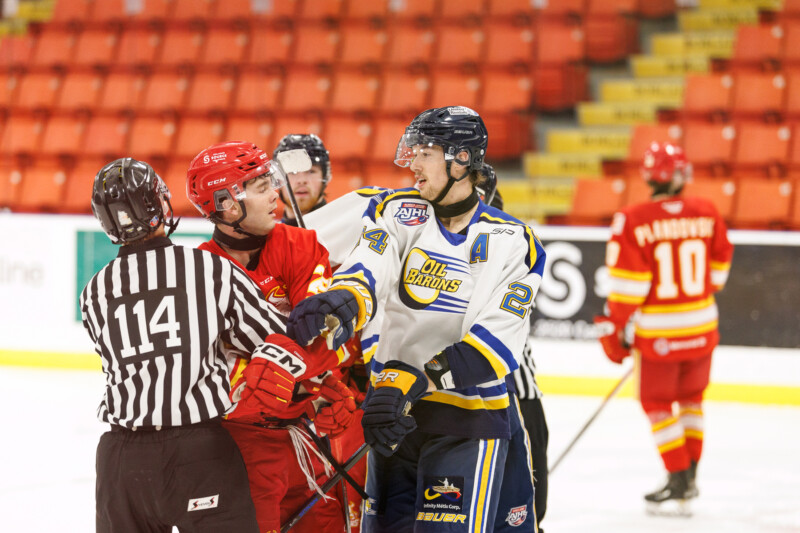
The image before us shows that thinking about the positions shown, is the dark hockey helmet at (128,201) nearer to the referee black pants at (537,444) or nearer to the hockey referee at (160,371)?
the hockey referee at (160,371)

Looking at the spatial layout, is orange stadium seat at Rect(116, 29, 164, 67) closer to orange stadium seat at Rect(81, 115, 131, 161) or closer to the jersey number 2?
orange stadium seat at Rect(81, 115, 131, 161)

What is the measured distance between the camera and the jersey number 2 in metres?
4.74

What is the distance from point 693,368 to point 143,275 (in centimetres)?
319

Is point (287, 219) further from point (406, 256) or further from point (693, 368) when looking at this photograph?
point (693, 368)

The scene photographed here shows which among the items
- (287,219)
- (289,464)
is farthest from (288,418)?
(287,219)

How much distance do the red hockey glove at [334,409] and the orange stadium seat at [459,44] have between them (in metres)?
7.43

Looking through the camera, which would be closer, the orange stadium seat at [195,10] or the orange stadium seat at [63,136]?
the orange stadium seat at [63,136]

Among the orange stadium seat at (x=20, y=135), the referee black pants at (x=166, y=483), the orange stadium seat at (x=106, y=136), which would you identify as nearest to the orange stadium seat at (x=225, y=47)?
the orange stadium seat at (x=106, y=136)

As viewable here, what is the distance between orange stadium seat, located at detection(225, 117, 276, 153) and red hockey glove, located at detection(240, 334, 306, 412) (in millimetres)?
6864

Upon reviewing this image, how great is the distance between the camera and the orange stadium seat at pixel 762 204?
7496mm

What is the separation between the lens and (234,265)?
2.27 meters

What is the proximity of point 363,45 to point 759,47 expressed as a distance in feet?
11.7

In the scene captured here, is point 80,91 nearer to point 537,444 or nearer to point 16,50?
point 16,50

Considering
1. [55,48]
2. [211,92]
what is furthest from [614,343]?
[55,48]
